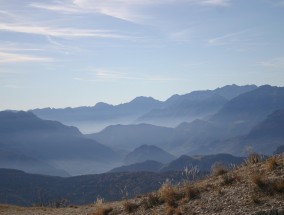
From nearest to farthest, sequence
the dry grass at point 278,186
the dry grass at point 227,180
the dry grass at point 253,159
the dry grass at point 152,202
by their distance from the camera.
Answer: the dry grass at point 278,186 < the dry grass at point 227,180 < the dry grass at point 152,202 < the dry grass at point 253,159

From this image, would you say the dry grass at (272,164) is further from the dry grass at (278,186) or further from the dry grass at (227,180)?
the dry grass at (278,186)

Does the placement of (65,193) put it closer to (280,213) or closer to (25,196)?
(25,196)

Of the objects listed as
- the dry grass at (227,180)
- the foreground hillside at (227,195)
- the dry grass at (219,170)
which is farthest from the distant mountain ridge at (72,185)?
the dry grass at (227,180)

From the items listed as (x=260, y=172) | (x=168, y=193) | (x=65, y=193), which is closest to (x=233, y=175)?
(x=260, y=172)

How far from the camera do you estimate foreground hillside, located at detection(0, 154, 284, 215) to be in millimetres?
13605

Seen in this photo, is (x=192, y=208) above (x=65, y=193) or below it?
above

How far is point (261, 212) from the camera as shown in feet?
41.1

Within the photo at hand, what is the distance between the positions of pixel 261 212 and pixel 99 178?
156 m

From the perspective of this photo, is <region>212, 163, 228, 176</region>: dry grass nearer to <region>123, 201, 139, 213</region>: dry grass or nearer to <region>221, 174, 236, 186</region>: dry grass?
<region>221, 174, 236, 186</region>: dry grass

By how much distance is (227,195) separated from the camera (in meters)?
15.1

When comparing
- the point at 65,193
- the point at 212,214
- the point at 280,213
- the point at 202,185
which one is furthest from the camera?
the point at 65,193

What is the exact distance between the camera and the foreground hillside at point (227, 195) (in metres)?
13.6

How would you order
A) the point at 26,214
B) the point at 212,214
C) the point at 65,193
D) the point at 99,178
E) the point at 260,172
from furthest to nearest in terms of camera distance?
the point at 99,178 → the point at 65,193 → the point at 26,214 → the point at 260,172 → the point at 212,214

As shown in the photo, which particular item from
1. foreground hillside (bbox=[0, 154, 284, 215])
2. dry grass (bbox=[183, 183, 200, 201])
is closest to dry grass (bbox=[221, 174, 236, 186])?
foreground hillside (bbox=[0, 154, 284, 215])
